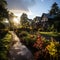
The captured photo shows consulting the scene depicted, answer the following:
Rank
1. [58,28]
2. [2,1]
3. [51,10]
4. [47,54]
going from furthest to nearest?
[51,10] < [58,28] < [2,1] < [47,54]

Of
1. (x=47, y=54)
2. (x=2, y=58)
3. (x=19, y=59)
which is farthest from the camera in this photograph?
(x=19, y=59)

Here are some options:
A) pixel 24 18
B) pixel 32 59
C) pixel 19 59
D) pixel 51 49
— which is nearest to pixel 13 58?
pixel 19 59

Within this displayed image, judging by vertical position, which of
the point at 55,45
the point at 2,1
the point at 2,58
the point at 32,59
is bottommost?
the point at 32,59

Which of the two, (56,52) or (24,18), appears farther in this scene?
(24,18)

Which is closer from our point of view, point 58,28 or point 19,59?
point 19,59

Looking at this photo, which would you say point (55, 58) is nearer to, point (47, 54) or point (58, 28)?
point (47, 54)

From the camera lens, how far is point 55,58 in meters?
11.7

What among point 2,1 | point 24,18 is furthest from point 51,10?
point 2,1

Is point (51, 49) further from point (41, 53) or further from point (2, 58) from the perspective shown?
point (2, 58)

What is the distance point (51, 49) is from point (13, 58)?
4450 mm

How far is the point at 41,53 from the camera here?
1320cm

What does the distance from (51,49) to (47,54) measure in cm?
100

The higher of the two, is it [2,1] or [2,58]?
[2,1]

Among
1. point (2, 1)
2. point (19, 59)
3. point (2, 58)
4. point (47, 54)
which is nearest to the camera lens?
point (2, 58)
